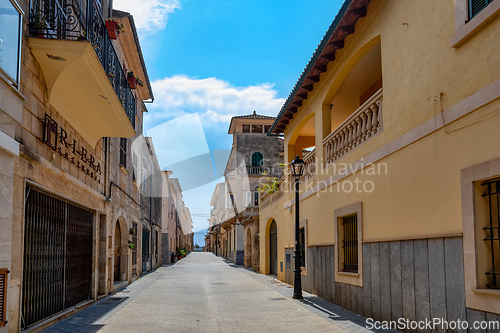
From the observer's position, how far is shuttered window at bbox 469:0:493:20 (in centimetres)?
548

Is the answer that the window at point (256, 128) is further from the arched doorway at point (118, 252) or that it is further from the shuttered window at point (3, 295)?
the shuttered window at point (3, 295)

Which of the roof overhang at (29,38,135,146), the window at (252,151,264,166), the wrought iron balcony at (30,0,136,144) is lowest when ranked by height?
the roof overhang at (29,38,135,146)

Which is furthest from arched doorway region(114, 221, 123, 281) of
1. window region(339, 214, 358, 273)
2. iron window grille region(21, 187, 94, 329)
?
window region(339, 214, 358, 273)

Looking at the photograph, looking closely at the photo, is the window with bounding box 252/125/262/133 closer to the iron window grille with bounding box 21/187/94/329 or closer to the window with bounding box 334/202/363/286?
the window with bounding box 334/202/363/286

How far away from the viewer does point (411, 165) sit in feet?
23.4

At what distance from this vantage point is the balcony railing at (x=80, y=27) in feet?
22.4

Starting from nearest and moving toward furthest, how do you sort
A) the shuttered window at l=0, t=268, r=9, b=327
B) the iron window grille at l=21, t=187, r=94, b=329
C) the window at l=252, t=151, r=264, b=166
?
the shuttered window at l=0, t=268, r=9, b=327
the iron window grille at l=21, t=187, r=94, b=329
the window at l=252, t=151, r=264, b=166

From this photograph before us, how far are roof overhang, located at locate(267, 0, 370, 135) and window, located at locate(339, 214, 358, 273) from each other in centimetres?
397

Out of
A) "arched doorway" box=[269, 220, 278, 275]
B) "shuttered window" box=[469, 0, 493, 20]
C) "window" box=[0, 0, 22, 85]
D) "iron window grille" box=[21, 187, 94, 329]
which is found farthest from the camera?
Answer: "arched doorway" box=[269, 220, 278, 275]

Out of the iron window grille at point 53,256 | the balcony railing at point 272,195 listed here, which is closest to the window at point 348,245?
the iron window grille at point 53,256

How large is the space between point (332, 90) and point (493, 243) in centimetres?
681

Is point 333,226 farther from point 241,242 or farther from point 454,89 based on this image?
point 241,242

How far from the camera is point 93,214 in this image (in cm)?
1109

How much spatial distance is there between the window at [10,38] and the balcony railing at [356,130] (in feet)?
20.4
